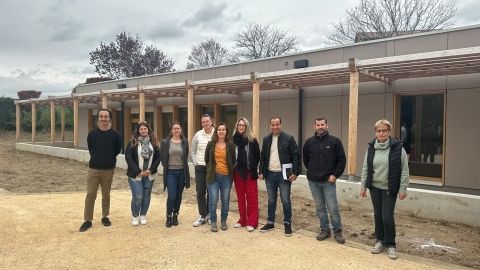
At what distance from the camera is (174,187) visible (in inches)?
210

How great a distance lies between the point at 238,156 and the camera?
16.7 ft

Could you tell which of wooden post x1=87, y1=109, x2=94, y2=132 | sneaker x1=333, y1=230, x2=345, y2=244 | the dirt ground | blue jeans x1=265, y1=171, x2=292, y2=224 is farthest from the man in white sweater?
wooden post x1=87, y1=109, x2=94, y2=132

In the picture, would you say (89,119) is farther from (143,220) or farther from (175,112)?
(143,220)

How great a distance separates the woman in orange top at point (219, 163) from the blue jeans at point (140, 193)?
2.93ft

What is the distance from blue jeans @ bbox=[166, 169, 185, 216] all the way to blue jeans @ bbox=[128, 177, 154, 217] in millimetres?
286

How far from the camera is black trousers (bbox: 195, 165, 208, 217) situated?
17.1 ft

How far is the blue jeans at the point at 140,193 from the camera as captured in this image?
5.27 m

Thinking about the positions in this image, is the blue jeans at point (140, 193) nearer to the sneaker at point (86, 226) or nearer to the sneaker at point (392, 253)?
the sneaker at point (86, 226)

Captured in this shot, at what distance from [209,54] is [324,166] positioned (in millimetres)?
32899

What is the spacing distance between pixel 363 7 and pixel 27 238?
2457 centimetres

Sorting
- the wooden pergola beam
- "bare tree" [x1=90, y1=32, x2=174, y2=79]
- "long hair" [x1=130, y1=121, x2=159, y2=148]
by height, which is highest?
"bare tree" [x1=90, y1=32, x2=174, y2=79]

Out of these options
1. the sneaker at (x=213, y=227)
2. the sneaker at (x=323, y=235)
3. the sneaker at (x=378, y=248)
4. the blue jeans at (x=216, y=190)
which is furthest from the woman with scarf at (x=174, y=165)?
the sneaker at (x=378, y=248)

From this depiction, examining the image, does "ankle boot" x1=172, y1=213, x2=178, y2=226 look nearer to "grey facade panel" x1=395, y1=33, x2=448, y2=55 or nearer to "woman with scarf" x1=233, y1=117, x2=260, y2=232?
"woman with scarf" x1=233, y1=117, x2=260, y2=232

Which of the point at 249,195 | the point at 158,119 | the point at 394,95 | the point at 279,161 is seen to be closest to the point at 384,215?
the point at 279,161
